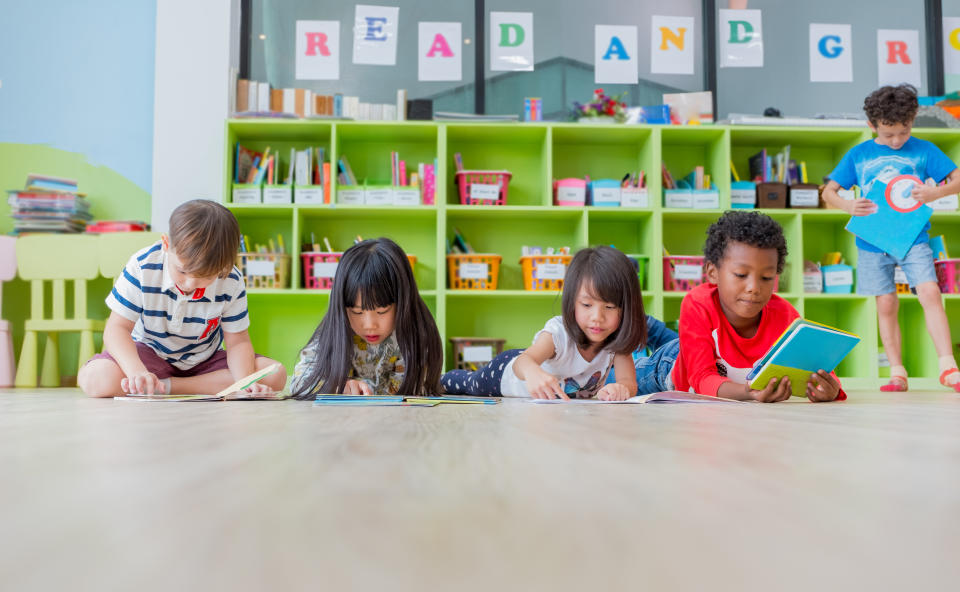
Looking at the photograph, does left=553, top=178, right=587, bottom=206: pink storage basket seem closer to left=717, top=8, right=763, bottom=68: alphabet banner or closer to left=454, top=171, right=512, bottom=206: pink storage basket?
left=454, top=171, right=512, bottom=206: pink storage basket

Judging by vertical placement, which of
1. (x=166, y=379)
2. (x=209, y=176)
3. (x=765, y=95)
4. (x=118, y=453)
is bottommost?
(x=166, y=379)

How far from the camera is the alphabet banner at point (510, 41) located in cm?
347

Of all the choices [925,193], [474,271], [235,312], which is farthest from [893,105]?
[235,312]

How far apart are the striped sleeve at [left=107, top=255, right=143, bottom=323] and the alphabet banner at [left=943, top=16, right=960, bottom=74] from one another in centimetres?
390

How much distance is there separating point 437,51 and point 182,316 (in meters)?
2.27

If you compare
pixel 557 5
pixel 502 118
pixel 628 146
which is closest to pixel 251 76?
pixel 502 118

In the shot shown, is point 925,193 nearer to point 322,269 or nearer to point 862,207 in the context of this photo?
point 862,207

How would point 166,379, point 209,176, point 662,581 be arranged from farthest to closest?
point 209,176, point 166,379, point 662,581

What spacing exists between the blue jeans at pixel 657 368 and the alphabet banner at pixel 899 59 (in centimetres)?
234

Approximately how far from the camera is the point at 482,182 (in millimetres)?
3186

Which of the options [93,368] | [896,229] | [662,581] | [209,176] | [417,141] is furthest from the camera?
[417,141]

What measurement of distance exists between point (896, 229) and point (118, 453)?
8.44 feet

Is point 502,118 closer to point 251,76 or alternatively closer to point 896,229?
point 251,76

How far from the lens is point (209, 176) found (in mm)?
3137
